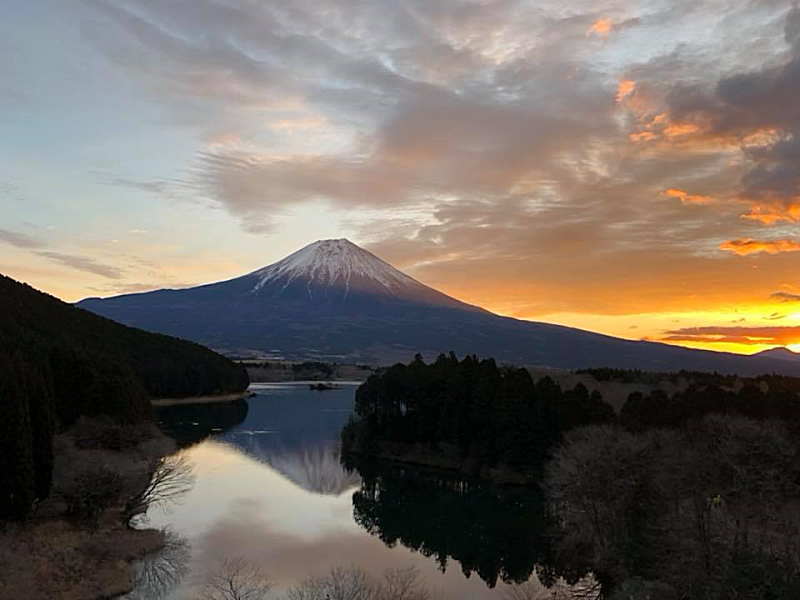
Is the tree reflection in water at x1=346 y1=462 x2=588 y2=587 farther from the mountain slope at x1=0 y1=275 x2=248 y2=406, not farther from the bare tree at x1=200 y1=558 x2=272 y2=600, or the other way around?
the mountain slope at x1=0 y1=275 x2=248 y2=406

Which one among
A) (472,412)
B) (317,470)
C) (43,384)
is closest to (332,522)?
(43,384)

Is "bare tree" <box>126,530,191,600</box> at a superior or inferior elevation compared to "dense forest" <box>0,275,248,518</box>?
inferior

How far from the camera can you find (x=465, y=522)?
98.3ft

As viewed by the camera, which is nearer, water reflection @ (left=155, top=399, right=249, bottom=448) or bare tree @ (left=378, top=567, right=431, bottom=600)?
bare tree @ (left=378, top=567, right=431, bottom=600)

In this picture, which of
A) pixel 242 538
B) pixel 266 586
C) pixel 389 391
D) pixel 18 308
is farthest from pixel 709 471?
pixel 18 308

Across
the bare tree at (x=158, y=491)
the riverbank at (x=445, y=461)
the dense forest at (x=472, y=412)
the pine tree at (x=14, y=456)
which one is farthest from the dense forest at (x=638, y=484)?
the pine tree at (x=14, y=456)

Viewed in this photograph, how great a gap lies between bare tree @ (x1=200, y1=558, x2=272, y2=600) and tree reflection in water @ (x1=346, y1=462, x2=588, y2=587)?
6.20 m

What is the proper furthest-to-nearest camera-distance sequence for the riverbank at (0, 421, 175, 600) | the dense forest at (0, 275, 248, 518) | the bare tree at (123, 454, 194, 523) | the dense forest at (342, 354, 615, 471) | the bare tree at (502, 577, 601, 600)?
the dense forest at (342, 354, 615, 471)
the bare tree at (123, 454, 194, 523)
the dense forest at (0, 275, 248, 518)
the bare tree at (502, 577, 601, 600)
the riverbank at (0, 421, 175, 600)

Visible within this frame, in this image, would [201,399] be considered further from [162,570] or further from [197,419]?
[162,570]

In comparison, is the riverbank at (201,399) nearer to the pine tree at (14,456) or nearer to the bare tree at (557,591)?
the pine tree at (14,456)

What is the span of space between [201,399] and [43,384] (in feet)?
196

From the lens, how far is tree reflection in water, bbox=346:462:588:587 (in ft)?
→ 78.1

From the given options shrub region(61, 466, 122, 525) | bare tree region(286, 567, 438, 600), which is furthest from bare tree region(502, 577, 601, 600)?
shrub region(61, 466, 122, 525)

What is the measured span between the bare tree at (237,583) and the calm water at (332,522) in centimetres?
39
